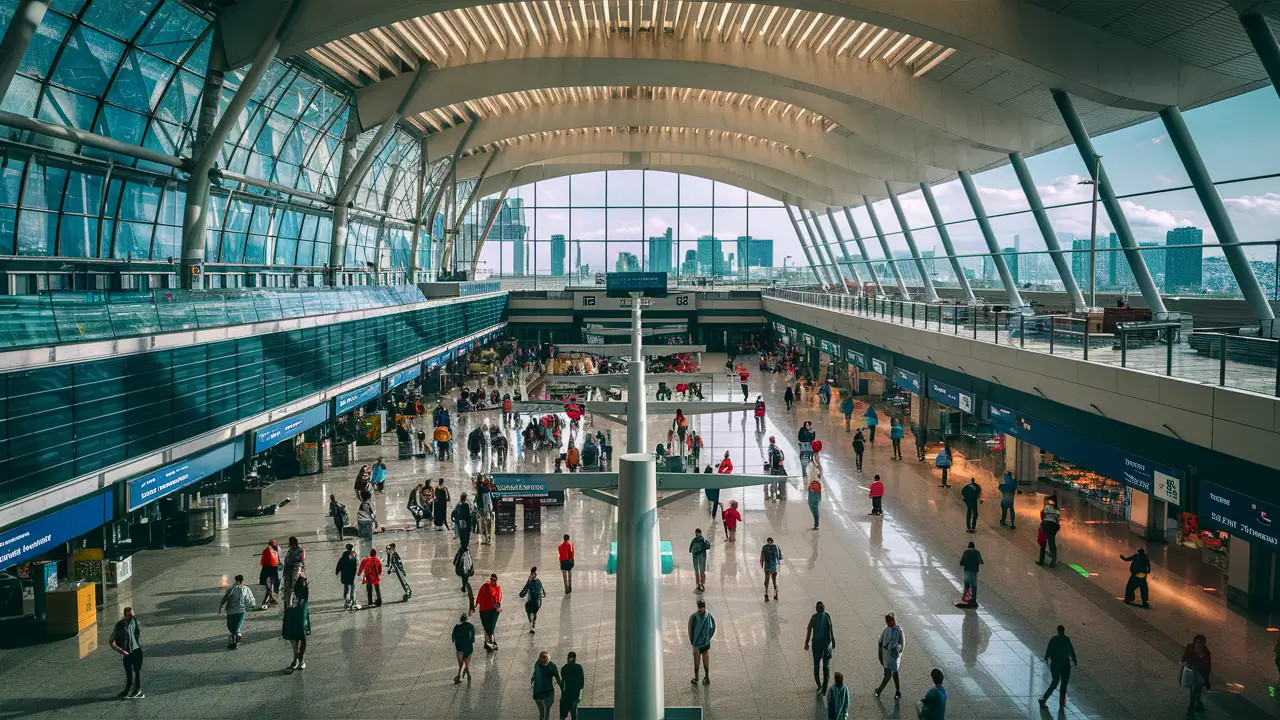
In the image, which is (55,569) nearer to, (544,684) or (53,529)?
(53,529)

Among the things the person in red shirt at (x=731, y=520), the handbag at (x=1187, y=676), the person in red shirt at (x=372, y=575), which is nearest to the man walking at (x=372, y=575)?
the person in red shirt at (x=372, y=575)

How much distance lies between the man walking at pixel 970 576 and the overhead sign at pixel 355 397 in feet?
50.2

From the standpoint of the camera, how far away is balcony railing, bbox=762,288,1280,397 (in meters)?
8.34

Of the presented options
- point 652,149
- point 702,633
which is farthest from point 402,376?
point 652,149

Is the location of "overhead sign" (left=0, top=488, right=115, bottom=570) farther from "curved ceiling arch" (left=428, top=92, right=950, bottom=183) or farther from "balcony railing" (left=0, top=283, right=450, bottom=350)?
"curved ceiling arch" (left=428, top=92, right=950, bottom=183)

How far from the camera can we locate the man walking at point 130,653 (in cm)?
877

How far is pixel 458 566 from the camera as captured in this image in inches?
469

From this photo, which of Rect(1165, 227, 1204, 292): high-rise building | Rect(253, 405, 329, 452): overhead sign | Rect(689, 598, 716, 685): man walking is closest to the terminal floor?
Rect(689, 598, 716, 685): man walking

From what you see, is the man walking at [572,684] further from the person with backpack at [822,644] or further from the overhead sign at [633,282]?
the overhead sign at [633,282]

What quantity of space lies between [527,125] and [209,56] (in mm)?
18404

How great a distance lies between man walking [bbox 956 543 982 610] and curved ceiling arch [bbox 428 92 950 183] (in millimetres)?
24435

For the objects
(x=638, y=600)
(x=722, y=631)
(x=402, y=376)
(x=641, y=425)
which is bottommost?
(x=722, y=631)

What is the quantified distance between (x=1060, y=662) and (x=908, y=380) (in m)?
12.9

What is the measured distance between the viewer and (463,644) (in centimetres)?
917
